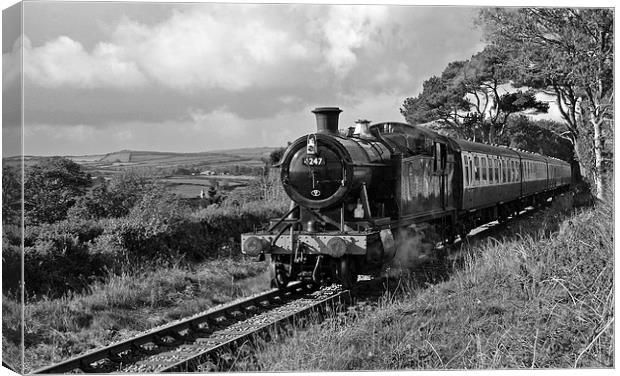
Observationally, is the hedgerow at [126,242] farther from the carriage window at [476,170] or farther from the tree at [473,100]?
the carriage window at [476,170]

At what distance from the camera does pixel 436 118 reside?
1417 centimetres

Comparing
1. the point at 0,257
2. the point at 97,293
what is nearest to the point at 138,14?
the point at 0,257

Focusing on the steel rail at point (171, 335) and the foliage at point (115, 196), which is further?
the foliage at point (115, 196)

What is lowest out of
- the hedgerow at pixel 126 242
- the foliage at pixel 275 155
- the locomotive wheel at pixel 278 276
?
the locomotive wheel at pixel 278 276

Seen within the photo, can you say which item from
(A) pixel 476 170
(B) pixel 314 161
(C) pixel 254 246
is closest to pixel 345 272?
(C) pixel 254 246

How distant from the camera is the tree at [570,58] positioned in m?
7.99

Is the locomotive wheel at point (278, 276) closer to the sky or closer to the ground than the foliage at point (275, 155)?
closer to the ground

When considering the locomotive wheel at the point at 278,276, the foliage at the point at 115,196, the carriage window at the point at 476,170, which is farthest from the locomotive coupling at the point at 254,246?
the carriage window at the point at 476,170

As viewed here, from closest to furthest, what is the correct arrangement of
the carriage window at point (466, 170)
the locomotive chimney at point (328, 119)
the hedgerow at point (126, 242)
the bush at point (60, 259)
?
the bush at point (60, 259) < the hedgerow at point (126, 242) < the locomotive chimney at point (328, 119) < the carriage window at point (466, 170)

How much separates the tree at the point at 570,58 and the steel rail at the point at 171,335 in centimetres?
452

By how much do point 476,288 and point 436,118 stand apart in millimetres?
6405

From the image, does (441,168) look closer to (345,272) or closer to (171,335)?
(345,272)

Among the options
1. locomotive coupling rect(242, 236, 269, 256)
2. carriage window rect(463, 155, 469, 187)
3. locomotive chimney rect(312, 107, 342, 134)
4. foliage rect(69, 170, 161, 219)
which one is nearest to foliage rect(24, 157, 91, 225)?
foliage rect(69, 170, 161, 219)

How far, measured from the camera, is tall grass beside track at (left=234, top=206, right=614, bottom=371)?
21.3 ft
